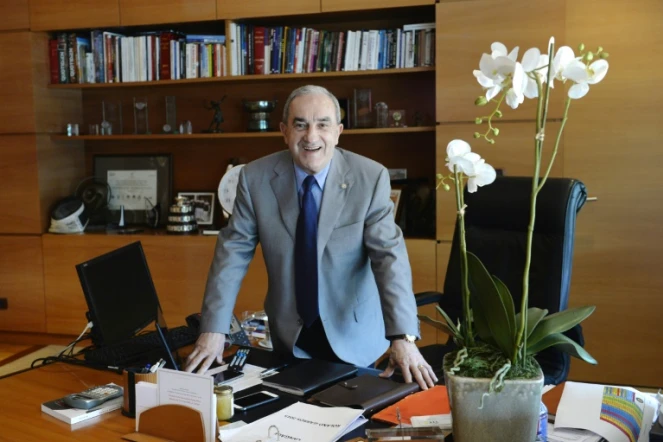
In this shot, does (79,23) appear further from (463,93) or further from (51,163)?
(463,93)

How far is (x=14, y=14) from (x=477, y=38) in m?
2.99

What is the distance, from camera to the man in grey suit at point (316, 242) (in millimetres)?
2348

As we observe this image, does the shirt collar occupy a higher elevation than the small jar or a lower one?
higher

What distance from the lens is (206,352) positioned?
2.15 m

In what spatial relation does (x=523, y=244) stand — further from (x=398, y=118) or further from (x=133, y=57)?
(x=133, y=57)

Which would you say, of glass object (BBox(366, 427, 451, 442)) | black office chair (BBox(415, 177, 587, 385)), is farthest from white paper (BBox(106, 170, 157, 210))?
glass object (BBox(366, 427, 451, 442))

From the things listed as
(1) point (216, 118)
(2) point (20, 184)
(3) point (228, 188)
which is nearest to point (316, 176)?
(3) point (228, 188)

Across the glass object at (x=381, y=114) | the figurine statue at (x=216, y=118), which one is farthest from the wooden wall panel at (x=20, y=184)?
the glass object at (x=381, y=114)

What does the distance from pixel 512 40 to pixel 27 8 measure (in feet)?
10.1

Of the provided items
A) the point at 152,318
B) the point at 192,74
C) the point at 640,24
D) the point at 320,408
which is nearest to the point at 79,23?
the point at 192,74

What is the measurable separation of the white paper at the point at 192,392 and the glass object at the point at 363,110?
292cm

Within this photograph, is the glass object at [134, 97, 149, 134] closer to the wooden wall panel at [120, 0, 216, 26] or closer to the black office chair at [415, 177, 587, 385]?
the wooden wall panel at [120, 0, 216, 26]

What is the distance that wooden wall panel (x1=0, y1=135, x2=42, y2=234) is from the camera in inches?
185

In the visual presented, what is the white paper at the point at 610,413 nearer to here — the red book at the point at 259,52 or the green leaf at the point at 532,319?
the green leaf at the point at 532,319
